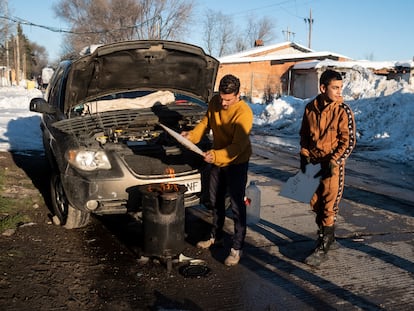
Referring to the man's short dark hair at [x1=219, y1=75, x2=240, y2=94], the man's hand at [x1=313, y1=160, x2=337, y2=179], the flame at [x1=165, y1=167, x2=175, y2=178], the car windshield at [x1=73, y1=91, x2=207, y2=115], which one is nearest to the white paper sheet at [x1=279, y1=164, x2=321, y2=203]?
the man's hand at [x1=313, y1=160, x2=337, y2=179]

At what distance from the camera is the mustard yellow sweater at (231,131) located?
4.00m

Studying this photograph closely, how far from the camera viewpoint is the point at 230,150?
13.1 ft

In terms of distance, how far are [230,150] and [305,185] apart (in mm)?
931

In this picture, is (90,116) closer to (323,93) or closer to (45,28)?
(323,93)

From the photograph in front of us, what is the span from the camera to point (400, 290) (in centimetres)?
374

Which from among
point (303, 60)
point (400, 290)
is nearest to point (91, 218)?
point (400, 290)

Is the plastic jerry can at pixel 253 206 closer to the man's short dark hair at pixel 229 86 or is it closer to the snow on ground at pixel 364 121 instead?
the man's short dark hair at pixel 229 86

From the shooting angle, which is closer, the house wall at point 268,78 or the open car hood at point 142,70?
the open car hood at point 142,70

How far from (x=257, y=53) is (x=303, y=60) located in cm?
379

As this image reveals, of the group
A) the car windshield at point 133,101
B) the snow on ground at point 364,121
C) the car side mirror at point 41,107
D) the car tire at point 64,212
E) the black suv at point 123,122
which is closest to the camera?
the black suv at point 123,122

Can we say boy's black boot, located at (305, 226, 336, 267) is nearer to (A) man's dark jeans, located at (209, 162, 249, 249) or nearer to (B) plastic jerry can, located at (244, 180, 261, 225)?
(A) man's dark jeans, located at (209, 162, 249, 249)

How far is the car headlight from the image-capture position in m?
4.49

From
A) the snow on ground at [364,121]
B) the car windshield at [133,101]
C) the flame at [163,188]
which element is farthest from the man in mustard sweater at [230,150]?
the snow on ground at [364,121]

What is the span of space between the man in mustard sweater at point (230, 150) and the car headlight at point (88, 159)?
0.91 meters
